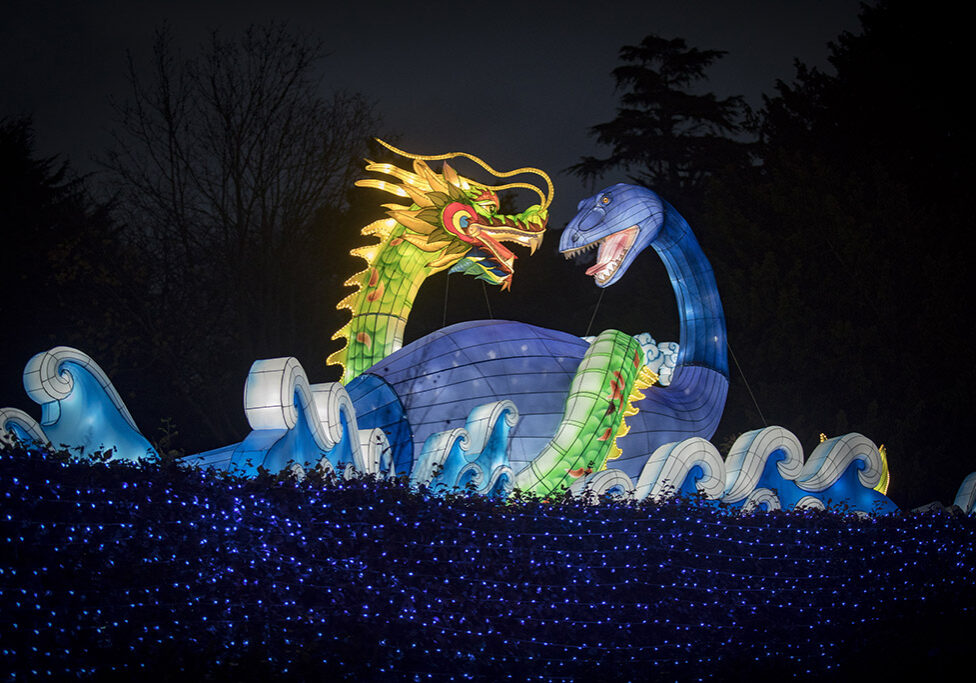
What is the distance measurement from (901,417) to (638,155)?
24.4 feet

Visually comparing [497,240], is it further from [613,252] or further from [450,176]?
[613,252]

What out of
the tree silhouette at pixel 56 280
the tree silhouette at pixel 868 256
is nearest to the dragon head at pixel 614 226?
the tree silhouette at pixel 868 256

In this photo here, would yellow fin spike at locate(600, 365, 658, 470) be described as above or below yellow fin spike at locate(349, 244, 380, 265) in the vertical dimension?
below

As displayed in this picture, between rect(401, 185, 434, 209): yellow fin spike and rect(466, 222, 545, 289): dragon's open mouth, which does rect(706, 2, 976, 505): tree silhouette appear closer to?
rect(466, 222, 545, 289): dragon's open mouth

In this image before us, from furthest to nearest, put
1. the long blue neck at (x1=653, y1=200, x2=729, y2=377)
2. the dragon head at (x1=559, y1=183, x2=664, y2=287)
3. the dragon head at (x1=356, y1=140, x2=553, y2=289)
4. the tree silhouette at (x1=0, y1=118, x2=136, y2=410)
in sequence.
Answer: the tree silhouette at (x1=0, y1=118, x2=136, y2=410)
the long blue neck at (x1=653, y1=200, x2=729, y2=377)
the dragon head at (x1=559, y1=183, x2=664, y2=287)
the dragon head at (x1=356, y1=140, x2=553, y2=289)

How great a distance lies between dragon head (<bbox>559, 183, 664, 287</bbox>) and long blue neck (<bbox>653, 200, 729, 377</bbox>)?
1.51 feet

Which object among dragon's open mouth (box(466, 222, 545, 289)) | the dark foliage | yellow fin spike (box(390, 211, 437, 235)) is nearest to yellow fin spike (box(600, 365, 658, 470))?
the dark foliage

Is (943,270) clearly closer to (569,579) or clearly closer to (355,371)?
(355,371)

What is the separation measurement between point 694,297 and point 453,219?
245 cm

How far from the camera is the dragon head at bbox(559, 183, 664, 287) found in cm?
796

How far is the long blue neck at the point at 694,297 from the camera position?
27.9 feet

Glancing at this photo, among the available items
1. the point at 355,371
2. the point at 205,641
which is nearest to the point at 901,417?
the point at 355,371

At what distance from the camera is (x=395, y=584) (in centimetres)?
497

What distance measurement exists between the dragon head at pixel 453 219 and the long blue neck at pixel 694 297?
1.38 m
